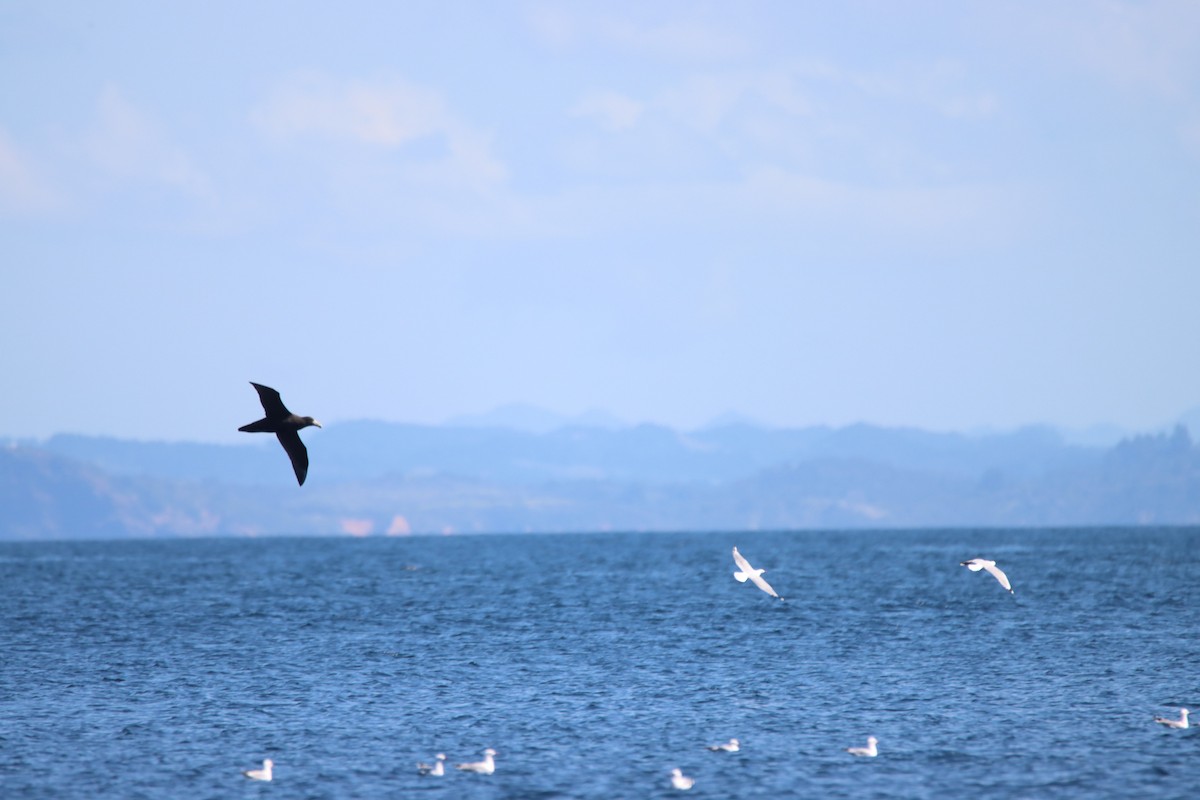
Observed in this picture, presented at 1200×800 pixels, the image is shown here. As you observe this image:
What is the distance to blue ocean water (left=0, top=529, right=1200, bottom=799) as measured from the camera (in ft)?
108

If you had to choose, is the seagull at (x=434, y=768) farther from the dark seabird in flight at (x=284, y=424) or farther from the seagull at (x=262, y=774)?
the dark seabird in flight at (x=284, y=424)

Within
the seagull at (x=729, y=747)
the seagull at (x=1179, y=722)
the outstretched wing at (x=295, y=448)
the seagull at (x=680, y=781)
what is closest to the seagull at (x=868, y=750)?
the seagull at (x=729, y=747)

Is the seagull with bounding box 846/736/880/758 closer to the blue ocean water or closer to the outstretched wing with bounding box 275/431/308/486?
the blue ocean water

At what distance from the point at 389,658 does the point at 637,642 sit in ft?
35.9

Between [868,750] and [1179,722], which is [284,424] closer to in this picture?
[868,750]

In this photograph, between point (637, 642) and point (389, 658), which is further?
point (637, 642)

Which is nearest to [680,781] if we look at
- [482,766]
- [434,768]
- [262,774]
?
[482,766]

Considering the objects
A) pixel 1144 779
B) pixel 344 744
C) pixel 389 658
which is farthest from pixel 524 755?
pixel 389 658

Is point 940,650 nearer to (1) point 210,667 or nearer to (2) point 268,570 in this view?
(1) point 210,667

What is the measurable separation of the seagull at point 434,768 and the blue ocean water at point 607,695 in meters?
0.39

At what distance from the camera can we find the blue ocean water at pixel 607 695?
1302 inches

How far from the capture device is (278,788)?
1270 inches

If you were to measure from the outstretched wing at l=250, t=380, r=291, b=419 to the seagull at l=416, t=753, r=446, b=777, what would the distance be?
30.9ft

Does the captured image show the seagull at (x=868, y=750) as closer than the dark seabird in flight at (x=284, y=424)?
No
